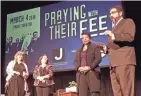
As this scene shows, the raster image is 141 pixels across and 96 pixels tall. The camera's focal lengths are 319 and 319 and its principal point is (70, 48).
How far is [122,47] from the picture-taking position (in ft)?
10.6

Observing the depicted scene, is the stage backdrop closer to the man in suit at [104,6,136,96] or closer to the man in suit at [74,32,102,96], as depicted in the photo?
the man in suit at [74,32,102,96]

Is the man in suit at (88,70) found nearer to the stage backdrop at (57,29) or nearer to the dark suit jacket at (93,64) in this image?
the dark suit jacket at (93,64)

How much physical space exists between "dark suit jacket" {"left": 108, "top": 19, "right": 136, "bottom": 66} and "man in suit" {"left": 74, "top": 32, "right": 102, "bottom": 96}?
90 centimetres

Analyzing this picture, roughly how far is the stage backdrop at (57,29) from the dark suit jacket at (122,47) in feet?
7.67

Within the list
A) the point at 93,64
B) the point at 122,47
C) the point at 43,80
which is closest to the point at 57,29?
the point at 43,80

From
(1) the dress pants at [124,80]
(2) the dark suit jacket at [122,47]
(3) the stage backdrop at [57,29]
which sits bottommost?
(1) the dress pants at [124,80]

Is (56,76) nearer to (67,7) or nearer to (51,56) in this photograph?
(51,56)

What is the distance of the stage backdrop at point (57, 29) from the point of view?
5.82 metres

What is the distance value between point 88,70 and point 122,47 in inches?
37.7

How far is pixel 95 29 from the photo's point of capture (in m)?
5.79

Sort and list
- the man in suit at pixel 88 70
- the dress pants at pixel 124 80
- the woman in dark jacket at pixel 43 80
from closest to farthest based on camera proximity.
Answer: the dress pants at pixel 124 80 → the man in suit at pixel 88 70 → the woman in dark jacket at pixel 43 80

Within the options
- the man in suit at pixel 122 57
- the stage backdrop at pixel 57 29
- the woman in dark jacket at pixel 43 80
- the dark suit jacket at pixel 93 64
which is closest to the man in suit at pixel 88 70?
the dark suit jacket at pixel 93 64

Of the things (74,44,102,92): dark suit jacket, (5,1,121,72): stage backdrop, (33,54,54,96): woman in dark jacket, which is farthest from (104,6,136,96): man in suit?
(5,1,121,72): stage backdrop

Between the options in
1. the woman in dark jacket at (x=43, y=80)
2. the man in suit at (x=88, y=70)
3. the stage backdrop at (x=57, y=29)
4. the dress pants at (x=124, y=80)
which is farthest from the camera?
the stage backdrop at (x=57, y=29)
